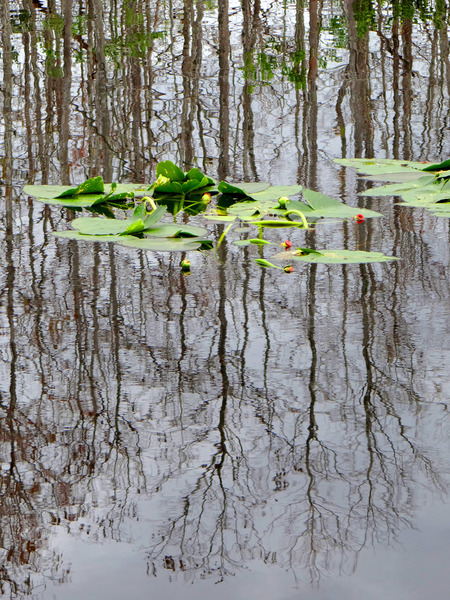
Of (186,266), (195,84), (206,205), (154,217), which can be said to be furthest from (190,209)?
(195,84)

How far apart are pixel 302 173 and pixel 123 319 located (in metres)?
1.85

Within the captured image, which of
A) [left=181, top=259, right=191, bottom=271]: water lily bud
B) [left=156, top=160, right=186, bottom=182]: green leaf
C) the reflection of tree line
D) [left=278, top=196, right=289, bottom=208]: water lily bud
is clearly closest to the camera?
[left=181, top=259, right=191, bottom=271]: water lily bud

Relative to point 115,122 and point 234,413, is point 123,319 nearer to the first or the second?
point 234,413

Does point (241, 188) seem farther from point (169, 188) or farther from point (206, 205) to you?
point (169, 188)

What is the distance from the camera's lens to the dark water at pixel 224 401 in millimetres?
1413

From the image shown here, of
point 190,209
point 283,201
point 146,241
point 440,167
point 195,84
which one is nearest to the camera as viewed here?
point 146,241

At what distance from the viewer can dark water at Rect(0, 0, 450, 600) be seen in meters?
1.41

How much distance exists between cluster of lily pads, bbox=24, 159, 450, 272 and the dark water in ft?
0.27

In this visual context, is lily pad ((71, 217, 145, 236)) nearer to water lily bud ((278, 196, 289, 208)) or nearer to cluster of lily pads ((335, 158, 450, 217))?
water lily bud ((278, 196, 289, 208))

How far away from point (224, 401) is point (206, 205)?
1775 mm

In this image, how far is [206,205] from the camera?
140 inches

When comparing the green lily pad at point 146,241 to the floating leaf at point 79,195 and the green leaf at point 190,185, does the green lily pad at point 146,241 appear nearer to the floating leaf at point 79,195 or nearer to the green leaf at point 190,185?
the floating leaf at point 79,195

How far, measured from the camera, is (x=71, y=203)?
140 inches

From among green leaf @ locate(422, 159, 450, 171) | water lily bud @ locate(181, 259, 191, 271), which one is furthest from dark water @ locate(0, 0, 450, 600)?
green leaf @ locate(422, 159, 450, 171)
